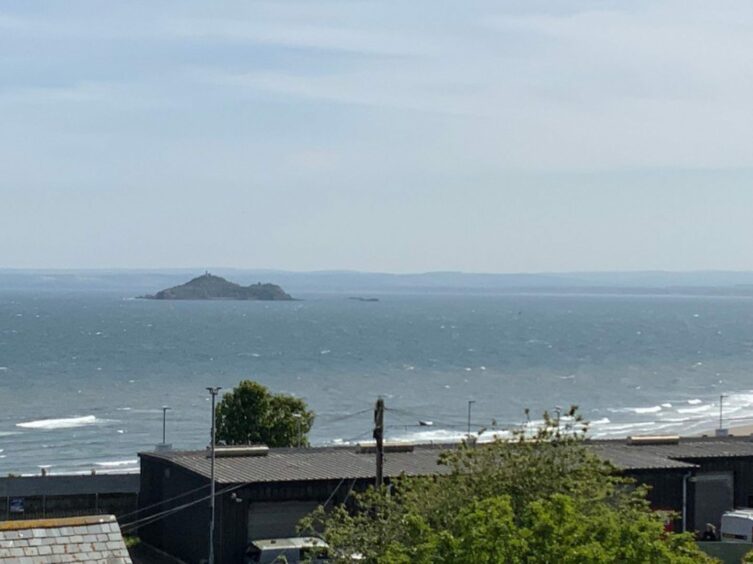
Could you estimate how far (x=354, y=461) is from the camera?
44156 mm

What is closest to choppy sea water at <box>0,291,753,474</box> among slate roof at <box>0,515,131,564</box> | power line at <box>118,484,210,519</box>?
power line at <box>118,484,210,519</box>

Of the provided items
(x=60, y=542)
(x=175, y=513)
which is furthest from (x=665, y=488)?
(x=60, y=542)

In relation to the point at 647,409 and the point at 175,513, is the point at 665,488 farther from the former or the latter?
the point at 647,409

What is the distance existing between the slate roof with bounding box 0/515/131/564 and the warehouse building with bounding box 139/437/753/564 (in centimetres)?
2308

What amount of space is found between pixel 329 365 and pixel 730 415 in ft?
219

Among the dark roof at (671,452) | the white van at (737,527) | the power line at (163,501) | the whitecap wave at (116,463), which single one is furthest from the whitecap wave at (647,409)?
the power line at (163,501)

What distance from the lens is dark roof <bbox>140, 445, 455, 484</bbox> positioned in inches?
Answer: 1614

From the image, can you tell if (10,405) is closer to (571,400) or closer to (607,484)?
(571,400)

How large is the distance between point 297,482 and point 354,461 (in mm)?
3932

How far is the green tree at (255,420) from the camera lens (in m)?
62.1

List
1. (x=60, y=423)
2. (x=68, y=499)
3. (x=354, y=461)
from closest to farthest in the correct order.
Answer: (x=354, y=461) → (x=68, y=499) → (x=60, y=423)

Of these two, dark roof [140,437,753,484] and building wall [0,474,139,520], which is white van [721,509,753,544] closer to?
dark roof [140,437,753,484]

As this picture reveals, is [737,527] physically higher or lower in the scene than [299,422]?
lower

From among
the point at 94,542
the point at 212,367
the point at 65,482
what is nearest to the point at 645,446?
the point at 65,482
